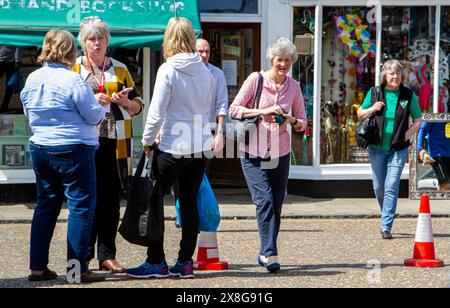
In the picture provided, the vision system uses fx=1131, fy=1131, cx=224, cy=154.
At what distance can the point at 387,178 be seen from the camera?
433 inches

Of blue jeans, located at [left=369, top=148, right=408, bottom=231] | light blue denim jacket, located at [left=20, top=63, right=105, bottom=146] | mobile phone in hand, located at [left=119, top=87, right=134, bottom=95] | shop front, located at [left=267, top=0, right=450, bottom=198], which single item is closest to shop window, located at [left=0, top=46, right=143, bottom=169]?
shop front, located at [left=267, top=0, right=450, bottom=198]

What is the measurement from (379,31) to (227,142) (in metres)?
2.41

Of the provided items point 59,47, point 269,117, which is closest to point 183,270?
point 269,117

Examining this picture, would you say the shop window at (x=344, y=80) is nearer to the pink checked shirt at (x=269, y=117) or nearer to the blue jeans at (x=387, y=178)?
the blue jeans at (x=387, y=178)

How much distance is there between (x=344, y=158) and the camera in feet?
47.8

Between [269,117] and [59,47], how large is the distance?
178 cm

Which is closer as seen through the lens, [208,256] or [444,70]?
[208,256]

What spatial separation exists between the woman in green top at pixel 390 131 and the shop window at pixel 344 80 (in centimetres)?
346

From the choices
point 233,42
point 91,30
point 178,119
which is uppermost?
point 91,30

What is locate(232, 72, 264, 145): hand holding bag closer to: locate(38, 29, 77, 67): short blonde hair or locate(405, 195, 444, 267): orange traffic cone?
locate(38, 29, 77, 67): short blonde hair

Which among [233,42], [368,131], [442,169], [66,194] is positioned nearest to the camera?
[66,194]

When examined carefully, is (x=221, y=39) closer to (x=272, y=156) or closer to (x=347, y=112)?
(x=347, y=112)

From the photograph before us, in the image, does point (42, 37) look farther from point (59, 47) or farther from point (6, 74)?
point (59, 47)

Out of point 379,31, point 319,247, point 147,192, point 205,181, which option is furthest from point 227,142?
point 147,192
